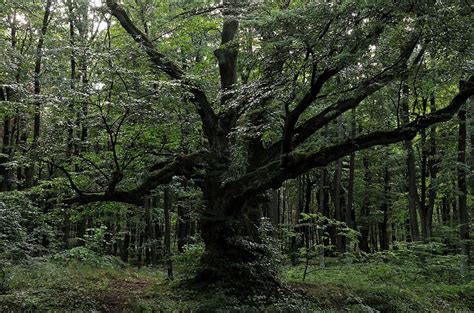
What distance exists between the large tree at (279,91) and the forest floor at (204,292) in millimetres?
1195

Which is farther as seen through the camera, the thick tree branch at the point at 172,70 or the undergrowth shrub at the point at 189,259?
the thick tree branch at the point at 172,70

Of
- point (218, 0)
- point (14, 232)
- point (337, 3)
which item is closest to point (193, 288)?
point (14, 232)

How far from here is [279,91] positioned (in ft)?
24.8

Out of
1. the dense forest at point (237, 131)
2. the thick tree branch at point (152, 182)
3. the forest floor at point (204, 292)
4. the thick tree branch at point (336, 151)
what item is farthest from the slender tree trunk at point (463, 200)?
the thick tree branch at point (152, 182)

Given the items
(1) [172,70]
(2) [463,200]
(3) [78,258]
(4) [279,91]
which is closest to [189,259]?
(3) [78,258]

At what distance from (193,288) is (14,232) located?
4.61 metres

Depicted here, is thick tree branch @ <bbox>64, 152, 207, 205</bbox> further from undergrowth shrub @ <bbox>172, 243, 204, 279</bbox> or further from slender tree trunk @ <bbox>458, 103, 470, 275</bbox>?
slender tree trunk @ <bbox>458, 103, 470, 275</bbox>

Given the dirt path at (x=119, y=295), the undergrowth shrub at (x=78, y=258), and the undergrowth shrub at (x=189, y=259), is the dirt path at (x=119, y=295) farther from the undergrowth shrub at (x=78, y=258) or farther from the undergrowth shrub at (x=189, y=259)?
the undergrowth shrub at (x=78, y=258)

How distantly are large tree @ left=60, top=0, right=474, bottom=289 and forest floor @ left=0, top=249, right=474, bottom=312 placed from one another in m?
1.20

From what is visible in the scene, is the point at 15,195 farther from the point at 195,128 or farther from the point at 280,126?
the point at 280,126

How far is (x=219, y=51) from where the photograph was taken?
452 inches

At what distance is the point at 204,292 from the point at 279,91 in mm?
5042

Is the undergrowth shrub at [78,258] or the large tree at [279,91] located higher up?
the large tree at [279,91]

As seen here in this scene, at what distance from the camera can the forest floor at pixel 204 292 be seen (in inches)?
315
